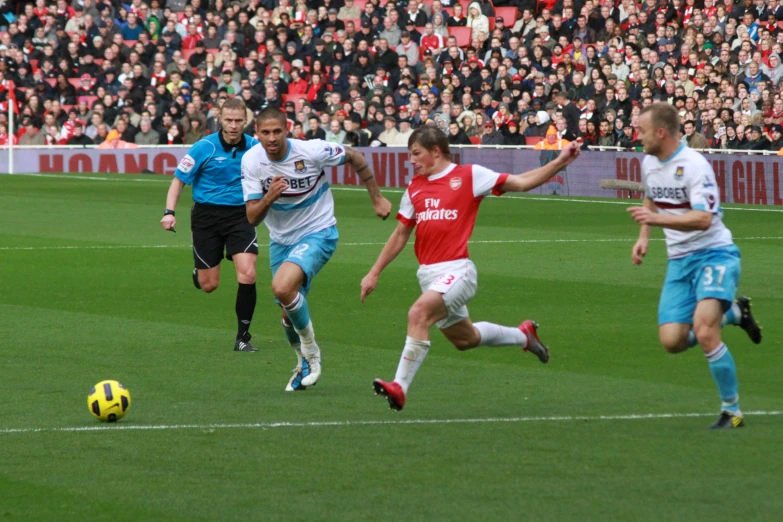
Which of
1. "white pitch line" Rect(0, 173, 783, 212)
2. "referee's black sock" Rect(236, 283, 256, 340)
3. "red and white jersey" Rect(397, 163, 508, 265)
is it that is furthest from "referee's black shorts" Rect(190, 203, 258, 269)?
"white pitch line" Rect(0, 173, 783, 212)

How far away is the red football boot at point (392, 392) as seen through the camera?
25.2 feet

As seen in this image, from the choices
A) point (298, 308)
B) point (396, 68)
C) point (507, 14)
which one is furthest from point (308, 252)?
point (507, 14)

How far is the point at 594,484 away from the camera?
6.27 meters

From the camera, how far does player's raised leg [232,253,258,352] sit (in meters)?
10.9

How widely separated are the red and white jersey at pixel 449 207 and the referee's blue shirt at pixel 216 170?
3646 mm

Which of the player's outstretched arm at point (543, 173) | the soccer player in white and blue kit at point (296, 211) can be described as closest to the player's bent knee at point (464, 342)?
the player's outstretched arm at point (543, 173)

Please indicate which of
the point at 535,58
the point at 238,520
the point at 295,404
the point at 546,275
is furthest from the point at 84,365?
the point at 535,58

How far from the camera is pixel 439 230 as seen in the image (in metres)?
8.15

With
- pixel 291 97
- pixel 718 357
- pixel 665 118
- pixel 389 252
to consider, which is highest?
pixel 291 97

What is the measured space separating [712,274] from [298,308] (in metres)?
2.91

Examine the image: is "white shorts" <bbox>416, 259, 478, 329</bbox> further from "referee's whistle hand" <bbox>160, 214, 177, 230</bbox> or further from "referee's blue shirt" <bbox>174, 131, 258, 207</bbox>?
"referee's blue shirt" <bbox>174, 131, 258, 207</bbox>

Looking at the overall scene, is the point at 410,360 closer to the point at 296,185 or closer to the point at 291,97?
the point at 296,185

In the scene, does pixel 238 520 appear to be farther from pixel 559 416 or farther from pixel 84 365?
pixel 84 365

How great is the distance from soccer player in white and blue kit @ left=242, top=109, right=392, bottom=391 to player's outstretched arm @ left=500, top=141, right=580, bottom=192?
1340mm
